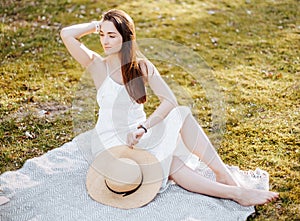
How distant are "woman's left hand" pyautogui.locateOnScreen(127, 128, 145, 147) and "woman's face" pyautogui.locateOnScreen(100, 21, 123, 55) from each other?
59cm

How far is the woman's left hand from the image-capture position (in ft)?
11.9

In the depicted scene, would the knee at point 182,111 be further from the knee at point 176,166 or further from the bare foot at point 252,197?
the bare foot at point 252,197

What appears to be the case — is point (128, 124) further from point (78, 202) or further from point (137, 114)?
point (78, 202)

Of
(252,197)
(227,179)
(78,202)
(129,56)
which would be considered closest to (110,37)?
(129,56)

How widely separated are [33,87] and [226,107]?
6.62 feet

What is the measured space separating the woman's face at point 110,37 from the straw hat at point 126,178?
0.70 meters

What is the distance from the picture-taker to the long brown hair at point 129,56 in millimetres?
3627

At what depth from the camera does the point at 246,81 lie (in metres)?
5.85

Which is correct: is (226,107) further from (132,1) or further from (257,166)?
(132,1)

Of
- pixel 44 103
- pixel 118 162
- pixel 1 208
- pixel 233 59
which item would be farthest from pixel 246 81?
pixel 1 208

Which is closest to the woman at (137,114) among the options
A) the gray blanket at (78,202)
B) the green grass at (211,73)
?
the gray blanket at (78,202)

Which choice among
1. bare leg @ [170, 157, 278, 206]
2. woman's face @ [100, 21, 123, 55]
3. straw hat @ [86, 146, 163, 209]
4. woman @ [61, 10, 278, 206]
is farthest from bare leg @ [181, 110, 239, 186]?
woman's face @ [100, 21, 123, 55]

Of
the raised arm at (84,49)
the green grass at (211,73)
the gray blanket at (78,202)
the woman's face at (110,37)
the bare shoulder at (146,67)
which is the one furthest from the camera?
the green grass at (211,73)

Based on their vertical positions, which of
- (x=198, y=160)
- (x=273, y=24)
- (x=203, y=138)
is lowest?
(x=273, y=24)
